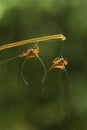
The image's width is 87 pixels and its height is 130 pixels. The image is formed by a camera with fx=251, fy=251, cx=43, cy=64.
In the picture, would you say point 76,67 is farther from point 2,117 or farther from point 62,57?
point 2,117

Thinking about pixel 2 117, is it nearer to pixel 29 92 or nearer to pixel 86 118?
pixel 29 92

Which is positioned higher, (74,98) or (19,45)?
(19,45)

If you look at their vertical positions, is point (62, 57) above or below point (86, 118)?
above

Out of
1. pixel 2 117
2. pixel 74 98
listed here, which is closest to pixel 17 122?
pixel 2 117

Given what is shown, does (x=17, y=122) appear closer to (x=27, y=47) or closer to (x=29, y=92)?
(x=29, y=92)

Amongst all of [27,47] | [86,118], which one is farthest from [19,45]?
[86,118]

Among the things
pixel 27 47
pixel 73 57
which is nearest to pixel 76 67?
pixel 73 57
